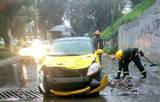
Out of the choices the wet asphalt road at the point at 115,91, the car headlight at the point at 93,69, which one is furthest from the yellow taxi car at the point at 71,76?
the wet asphalt road at the point at 115,91

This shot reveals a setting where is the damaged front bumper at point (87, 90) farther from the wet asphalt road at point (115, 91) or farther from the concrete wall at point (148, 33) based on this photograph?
the concrete wall at point (148, 33)

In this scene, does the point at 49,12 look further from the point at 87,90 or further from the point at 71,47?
the point at 87,90

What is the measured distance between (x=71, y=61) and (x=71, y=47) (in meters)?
1.51

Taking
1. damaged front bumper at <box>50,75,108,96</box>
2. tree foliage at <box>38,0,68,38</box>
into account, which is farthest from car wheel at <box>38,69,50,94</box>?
tree foliage at <box>38,0,68,38</box>

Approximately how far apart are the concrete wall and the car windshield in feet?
23.9

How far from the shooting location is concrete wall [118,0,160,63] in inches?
773

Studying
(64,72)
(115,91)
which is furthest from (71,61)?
(115,91)

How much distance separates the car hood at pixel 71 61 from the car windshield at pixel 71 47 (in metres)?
0.59

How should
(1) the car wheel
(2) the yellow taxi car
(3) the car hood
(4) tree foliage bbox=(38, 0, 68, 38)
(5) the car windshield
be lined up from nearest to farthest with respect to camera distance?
(2) the yellow taxi car → (3) the car hood → (1) the car wheel → (5) the car windshield → (4) tree foliage bbox=(38, 0, 68, 38)

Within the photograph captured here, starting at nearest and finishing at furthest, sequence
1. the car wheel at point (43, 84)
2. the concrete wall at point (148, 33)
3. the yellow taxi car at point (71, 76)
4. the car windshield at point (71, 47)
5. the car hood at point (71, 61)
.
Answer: the yellow taxi car at point (71, 76) → the car hood at point (71, 61) → the car wheel at point (43, 84) → the car windshield at point (71, 47) → the concrete wall at point (148, 33)

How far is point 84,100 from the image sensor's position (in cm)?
1071

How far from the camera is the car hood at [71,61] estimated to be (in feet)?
35.6

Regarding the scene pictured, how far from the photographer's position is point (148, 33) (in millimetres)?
21969

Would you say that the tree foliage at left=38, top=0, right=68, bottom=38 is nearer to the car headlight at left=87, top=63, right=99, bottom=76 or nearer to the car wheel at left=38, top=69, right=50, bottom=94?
the car wheel at left=38, top=69, right=50, bottom=94
